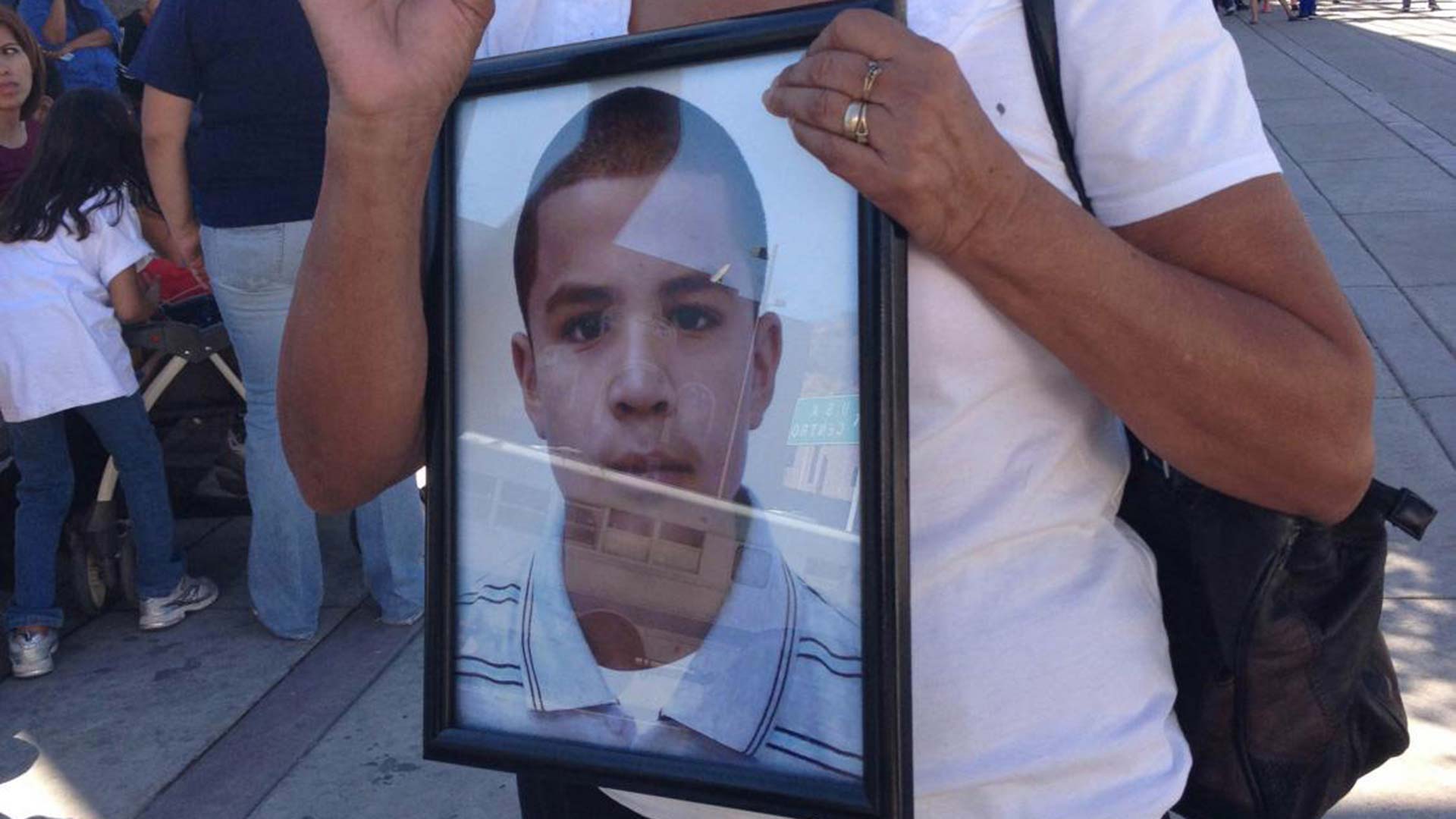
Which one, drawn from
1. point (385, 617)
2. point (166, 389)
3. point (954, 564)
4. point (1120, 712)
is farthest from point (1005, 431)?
point (166, 389)

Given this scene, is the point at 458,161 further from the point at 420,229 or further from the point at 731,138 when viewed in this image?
the point at 731,138

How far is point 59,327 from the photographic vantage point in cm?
482

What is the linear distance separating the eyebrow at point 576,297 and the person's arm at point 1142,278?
229 mm

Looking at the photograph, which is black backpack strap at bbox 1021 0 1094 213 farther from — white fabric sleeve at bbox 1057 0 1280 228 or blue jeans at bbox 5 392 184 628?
blue jeans at bbox 5 392 184 628

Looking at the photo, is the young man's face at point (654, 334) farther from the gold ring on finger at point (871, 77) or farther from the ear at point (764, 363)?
the gold ring on finger at point (871, 77)

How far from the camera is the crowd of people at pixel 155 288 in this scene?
4645mm

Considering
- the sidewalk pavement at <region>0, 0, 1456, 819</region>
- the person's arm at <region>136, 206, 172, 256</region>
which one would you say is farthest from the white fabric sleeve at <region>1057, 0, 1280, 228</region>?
the person's arm at <region>136, 206, 172, 256</region>

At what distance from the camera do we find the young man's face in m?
1.26

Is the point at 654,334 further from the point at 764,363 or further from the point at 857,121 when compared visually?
the point at 857,121

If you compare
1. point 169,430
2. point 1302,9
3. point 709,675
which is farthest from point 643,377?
point 1302,9

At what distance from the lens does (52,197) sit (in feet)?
16.3

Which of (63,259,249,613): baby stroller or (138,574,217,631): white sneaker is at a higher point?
(63,259,249,613): baby stroller

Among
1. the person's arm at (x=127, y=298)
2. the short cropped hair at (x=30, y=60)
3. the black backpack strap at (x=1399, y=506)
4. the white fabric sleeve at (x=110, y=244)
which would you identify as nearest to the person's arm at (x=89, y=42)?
the short cropped hair at (x=30, y=60)

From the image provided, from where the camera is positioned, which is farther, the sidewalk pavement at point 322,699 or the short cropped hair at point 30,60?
the short cropped hair at point 30,60
